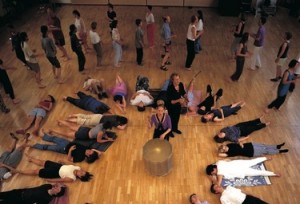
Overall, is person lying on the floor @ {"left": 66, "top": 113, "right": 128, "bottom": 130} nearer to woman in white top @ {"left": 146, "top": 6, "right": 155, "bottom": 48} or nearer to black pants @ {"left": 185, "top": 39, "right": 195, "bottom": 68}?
black pants @ {"left": 185, "top": 39, "right": 195, "bottom": 68}

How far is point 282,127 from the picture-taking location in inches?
208

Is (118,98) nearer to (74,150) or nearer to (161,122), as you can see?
(74,150)

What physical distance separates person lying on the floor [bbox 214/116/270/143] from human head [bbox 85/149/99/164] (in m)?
2.22

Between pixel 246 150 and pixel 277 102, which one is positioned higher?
pixel 277 102

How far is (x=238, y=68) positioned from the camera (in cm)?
631

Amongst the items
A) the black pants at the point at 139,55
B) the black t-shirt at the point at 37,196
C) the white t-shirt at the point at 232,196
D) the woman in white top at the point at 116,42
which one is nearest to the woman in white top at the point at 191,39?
the black pants at the point at 139,55

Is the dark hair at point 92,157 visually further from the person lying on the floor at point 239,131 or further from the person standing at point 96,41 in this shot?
the person standing at point 96,41

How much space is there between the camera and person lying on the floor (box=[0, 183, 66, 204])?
4.05 metres

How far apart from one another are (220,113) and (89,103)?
2722 mm

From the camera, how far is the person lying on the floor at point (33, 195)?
13.3 feet

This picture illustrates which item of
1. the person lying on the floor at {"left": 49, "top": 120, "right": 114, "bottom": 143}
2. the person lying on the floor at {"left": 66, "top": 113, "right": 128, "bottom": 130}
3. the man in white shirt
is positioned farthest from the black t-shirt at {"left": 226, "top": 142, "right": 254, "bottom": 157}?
the person lying on the floor at {"left": 49, "top": 120, "right": 114, "bottom": 143}

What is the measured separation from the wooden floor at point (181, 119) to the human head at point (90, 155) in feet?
0.32

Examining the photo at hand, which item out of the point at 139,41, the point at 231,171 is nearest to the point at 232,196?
the point at 231,171

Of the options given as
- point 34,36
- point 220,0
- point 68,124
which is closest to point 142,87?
point 68,124
